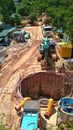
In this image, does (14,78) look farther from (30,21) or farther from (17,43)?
(30,21)

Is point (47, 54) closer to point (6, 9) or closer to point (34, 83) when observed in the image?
point (34, 83)

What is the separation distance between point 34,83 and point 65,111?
441 inches

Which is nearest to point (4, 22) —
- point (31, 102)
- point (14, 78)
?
point (14, 78)

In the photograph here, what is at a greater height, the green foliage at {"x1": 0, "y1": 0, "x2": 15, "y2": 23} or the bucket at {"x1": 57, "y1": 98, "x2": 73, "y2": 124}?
the green foliage at {"x1": 0, "y1": 0, "x2": 15, "y2": 23}

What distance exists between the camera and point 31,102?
899 inches

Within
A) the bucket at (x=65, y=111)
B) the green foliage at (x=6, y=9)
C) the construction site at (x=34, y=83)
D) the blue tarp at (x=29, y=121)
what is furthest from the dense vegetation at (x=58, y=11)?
the blue tarp at (x=29, y=121)

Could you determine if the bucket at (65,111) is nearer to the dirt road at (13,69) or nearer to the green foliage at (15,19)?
the dirt road at (13,69)

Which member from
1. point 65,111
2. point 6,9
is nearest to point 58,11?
point 65,111

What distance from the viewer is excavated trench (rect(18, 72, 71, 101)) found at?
32.0m

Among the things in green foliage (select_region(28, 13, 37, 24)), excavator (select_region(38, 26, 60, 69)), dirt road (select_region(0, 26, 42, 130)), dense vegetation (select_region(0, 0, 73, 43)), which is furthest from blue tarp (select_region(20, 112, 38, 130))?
green foliage (select_region(28, 13, 37, 24))

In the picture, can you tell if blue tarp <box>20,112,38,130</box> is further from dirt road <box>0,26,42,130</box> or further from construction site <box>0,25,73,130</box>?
dirt road <box>0,26,42,130</box>

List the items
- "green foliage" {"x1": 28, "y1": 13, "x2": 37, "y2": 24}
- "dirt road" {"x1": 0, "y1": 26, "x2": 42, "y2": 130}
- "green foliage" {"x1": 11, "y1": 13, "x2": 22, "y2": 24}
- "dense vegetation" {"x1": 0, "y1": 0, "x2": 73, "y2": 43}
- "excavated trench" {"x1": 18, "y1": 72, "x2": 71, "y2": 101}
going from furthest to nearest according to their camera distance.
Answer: "green foliage" {"x1": 28, "y1": 13, "x2": 37, "y2": 24} < "green foliage" {"x1": 11, "y1": 13, "x2": 22, "y2": 24} < "dense vegetation" {"x1": 0, "y1": 0, "x2": 73, "y2": 43} < "excavated trench" {"x1": 18, "y1": 72, "x2": 71, "y2": 101} < "dirt road" {"x1": 0, "y1": 26, "x2": 42, "y2": 130}

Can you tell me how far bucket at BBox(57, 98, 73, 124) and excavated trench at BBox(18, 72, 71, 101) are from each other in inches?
294

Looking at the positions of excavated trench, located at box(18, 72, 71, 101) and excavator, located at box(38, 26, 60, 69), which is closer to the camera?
excavated trench, located at box(18, 72, 71, 101)
